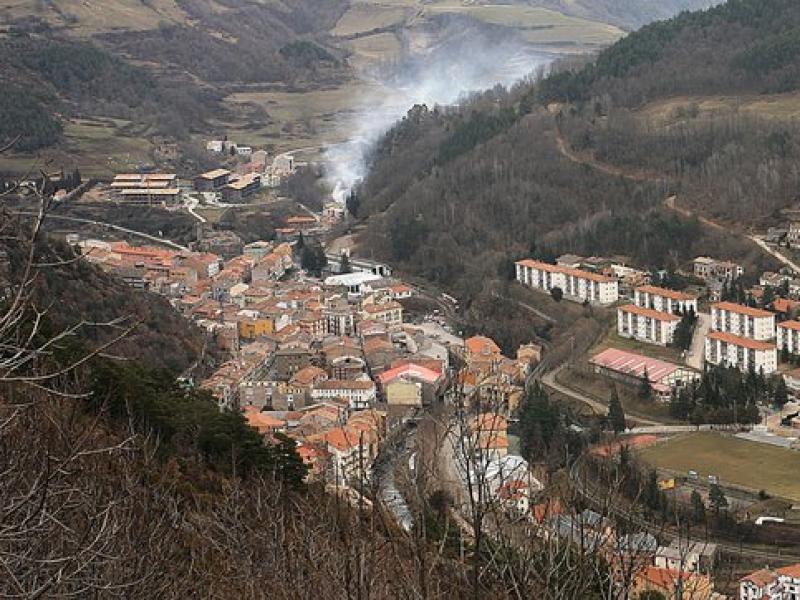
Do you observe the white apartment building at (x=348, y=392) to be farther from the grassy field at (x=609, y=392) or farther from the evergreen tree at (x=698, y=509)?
the evergreen tree at (x=698, y=509)

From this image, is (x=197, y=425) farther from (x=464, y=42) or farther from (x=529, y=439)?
(x=464, y=42)

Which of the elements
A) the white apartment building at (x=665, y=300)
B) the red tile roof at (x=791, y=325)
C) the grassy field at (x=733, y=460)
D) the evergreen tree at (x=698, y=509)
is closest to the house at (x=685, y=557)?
the evergreen tree at (x=698, y=509)

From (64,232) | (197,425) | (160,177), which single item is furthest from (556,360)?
(160,177)

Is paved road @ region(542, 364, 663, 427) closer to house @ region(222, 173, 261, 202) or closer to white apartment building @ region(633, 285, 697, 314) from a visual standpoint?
white apartment building @ region(633, 285, 697, 314)

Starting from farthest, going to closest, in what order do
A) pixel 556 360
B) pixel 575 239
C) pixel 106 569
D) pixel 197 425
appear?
pixel 575 239 → pixel 556 360 → pixel 197 425 → pixel 106 569

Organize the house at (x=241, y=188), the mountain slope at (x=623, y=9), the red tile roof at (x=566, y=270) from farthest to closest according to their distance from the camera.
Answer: the mountain slope at (x=623, y=9)
the house at (x=241, y=188)
the red tile roof at (x=566, y=270)

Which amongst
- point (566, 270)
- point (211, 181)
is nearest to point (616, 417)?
point (566, 270)

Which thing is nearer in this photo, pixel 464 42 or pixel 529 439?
pixel 529 439
